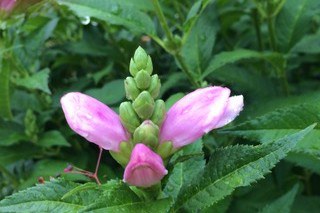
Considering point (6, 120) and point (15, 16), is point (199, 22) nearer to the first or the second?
point (15, 16)

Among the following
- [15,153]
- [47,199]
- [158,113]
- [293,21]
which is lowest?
[15,153]

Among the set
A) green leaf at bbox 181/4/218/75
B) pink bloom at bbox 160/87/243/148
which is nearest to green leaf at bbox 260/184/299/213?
pink bloom at bbox 160/87/243/148

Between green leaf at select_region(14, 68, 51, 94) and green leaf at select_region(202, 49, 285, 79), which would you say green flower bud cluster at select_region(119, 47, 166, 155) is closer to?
green leaf at select_region(202, 49, 285, 79)

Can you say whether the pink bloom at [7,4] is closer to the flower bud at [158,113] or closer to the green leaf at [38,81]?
the green leaf at [38,81]

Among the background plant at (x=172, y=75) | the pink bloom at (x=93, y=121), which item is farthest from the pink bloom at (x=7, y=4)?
the pink bloom at (x=93, y=121)

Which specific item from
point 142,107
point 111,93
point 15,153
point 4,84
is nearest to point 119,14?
point 111,93

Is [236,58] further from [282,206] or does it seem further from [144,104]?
[144,104]

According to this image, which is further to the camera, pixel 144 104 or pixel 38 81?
pixel 38 81
